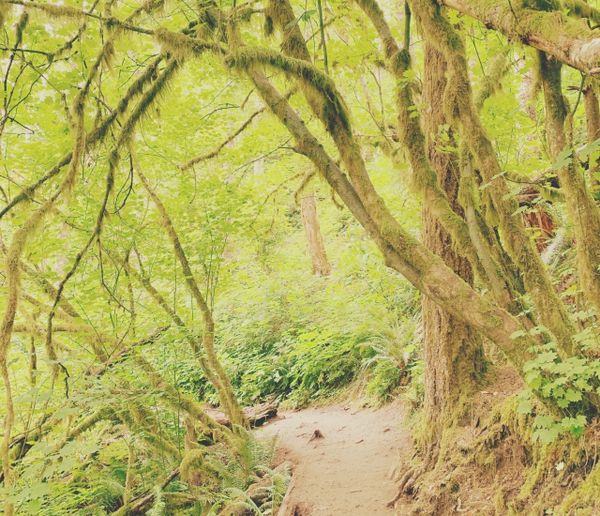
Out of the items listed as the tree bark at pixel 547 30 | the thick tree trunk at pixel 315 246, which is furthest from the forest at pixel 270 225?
the thick tree trunk at pixel 315 246

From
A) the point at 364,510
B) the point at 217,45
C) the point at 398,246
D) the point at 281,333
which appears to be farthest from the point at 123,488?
the point at 281,333

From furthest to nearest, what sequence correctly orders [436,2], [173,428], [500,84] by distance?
[173,428] → [500,84] → [436,2]

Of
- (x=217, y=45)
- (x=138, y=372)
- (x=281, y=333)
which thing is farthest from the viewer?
(x=281, y=333)

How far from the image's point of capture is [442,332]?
5.01 m

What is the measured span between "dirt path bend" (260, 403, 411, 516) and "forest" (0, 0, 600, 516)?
46mm

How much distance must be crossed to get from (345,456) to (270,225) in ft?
12.1

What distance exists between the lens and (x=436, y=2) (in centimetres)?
332

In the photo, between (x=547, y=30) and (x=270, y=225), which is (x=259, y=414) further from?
(x=547, y=30)

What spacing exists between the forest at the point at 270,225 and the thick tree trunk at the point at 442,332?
0.08 feet

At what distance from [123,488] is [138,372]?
1.44 metres

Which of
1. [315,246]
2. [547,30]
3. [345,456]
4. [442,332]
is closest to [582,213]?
[547,30]

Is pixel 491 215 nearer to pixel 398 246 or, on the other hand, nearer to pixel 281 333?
pixel 398 246

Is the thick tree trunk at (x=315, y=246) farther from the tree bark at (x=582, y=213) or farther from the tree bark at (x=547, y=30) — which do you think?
the tree bark at (x=547, y=30)

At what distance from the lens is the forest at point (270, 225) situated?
10.5 ft
